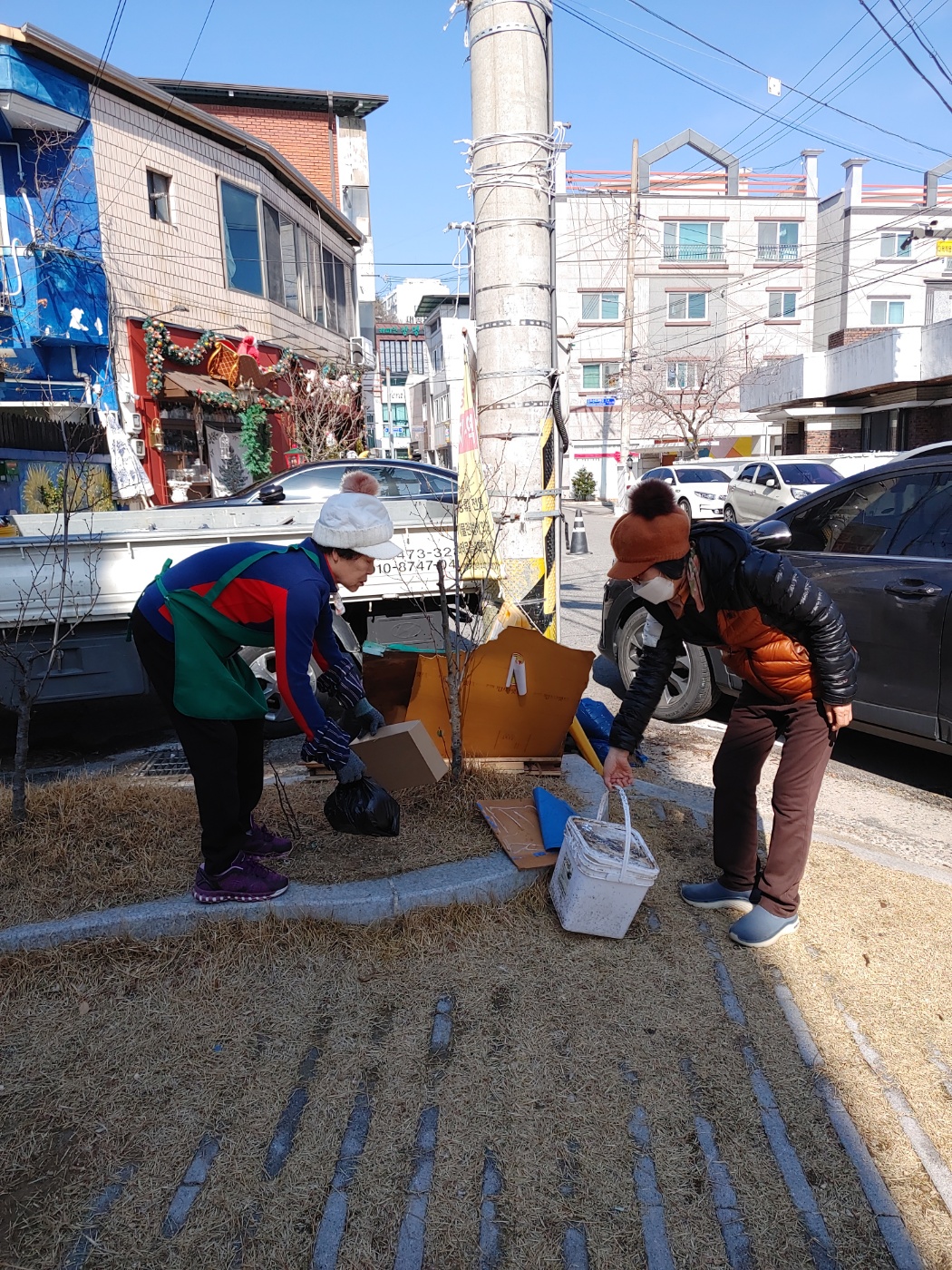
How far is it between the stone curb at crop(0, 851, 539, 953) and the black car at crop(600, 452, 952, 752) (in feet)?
7.36

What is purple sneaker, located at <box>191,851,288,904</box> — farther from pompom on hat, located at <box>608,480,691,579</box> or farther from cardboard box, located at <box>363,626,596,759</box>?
pompom on hat, located at <box>608,480,691,579</box>

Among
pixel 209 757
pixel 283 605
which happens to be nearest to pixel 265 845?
pixel 209 757

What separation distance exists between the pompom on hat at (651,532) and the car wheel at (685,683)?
2.58 metres

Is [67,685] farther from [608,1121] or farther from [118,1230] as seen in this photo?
[608,1121]

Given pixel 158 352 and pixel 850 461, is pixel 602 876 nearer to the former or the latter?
pixel 158 352

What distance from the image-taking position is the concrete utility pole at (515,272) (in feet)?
14.5

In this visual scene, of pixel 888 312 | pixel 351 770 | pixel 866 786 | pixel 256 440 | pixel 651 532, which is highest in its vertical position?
pixel 888 312

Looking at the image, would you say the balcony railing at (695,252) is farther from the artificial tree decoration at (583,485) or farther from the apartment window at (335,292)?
the apartment window at (335,292)

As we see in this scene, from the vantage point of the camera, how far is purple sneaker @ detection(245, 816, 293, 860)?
3.40 m

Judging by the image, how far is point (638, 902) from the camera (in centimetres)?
291

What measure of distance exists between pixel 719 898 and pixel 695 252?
4848 centimetres

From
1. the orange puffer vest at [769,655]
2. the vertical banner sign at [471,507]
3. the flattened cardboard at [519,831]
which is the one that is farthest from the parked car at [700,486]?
the orange puffer vest at [769,655]

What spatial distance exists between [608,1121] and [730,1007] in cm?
67

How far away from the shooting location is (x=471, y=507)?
4.45 metres
